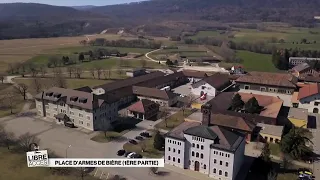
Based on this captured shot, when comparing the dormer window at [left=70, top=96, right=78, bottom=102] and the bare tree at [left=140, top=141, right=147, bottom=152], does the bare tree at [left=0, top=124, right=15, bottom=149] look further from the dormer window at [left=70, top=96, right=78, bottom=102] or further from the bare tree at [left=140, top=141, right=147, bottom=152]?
the bare tree at [left=140, top=141, right=147, bottom=152]

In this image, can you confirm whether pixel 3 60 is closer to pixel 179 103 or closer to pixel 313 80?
pixel 179 103

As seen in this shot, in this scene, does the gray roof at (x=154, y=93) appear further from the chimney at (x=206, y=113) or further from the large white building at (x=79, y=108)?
the chimney at (x=206, y=113)

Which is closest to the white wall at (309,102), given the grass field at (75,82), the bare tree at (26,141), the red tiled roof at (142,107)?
the red tiled roof at (142,107)

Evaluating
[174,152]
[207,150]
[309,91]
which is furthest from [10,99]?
[309,91]

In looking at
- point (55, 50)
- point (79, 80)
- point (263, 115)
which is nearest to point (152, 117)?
point (263, 115)

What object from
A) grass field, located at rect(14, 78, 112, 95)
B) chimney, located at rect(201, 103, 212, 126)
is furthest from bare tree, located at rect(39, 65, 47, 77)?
chimney, located at rect(201, 103, 212, 126)

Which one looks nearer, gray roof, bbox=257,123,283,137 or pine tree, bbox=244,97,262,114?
gray roof, bbox=257,123,283,137
